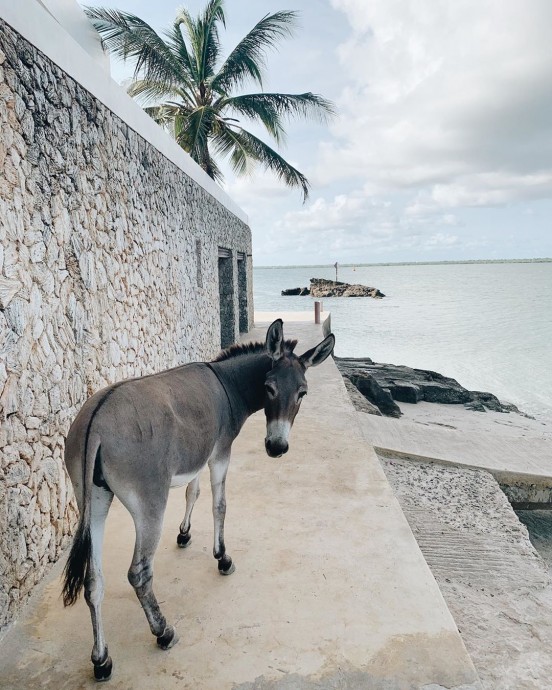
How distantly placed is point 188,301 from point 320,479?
415 centimetres

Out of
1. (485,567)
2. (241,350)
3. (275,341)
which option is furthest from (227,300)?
(275,341)

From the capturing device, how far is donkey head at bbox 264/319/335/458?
308cm

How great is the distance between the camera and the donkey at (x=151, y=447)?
7.85 ft

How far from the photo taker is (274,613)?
3.06 meters

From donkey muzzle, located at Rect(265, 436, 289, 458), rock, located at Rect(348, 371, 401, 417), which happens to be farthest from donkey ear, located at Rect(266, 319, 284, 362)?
rock, located at Rect(348, 371, 401, 417)

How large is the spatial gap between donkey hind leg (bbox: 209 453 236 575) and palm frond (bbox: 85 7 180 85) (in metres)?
11.4

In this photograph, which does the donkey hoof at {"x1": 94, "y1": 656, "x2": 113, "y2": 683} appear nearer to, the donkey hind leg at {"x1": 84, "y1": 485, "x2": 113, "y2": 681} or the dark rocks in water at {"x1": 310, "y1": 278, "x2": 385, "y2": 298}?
the donkey hind leg at {"x1": 84, "y1": 485, "x2": 113, "y2": 681}

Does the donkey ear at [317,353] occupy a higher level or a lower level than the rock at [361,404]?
higher

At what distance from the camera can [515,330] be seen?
38625 millimetres

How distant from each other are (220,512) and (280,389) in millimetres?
987

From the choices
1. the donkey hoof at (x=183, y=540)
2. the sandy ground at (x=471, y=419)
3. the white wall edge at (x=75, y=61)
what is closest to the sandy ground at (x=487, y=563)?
the donkey hoof at (x=183, y=540)

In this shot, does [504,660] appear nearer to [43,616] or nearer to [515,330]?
[43,616]

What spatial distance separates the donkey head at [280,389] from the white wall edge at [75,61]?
101 inches

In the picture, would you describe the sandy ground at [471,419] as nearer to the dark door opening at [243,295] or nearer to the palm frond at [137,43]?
the dark door opening at [243,295]
